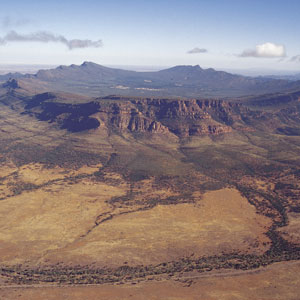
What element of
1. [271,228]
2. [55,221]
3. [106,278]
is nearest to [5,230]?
[55,221]

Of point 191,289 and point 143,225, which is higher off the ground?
point 191,289

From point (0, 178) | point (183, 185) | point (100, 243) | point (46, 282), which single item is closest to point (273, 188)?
point (183, 185)

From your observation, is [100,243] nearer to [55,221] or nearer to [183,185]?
[55,221]

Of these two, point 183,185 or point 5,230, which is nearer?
point 5,230

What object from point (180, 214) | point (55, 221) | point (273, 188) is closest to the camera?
point (55, 221)

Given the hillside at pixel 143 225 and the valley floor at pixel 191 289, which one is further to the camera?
the hillside at pixel 143 225

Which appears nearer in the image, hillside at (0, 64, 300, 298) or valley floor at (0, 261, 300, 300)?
valley floor at (0, 261, 300, 300)

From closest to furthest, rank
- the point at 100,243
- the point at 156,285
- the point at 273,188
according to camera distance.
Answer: the point at 156,285 → the point at 100,243 → the point at 273,188

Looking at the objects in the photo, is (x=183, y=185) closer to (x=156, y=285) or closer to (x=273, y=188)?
(x=273, y=188)

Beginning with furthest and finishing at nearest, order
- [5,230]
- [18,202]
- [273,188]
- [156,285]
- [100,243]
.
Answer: [273,188]
[18,202]
[5,230]
[100,243]
[156,285]
